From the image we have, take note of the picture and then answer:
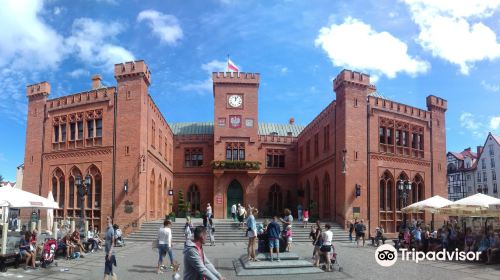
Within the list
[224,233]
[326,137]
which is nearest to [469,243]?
[224,233]

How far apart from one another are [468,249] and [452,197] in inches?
2359

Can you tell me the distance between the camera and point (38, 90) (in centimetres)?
3303

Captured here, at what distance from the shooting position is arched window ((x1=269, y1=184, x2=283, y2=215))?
4281 centimetres

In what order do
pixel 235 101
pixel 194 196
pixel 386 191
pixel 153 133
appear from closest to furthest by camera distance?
pixel 386 191
pixel 153 133
pixel 235 101
pixel 194 196

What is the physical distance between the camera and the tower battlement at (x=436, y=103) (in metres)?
34.2

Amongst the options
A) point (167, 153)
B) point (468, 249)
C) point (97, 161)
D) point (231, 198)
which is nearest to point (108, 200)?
point (97, 161)

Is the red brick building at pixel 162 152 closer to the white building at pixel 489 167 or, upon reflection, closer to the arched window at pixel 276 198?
the arched window at pixel 276 198

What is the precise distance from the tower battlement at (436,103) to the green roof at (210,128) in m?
18.1

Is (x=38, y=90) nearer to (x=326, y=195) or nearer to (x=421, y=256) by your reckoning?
(x=326, y=195)

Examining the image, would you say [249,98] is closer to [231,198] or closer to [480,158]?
[231,198]

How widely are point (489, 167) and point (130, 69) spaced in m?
54.6

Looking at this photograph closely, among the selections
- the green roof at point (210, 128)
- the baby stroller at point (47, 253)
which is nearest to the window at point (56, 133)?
the green roof at point (210, 128)

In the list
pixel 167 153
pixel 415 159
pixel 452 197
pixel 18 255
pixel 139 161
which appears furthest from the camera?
pixel 452 197

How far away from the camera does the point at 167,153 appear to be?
40438 millimetres
